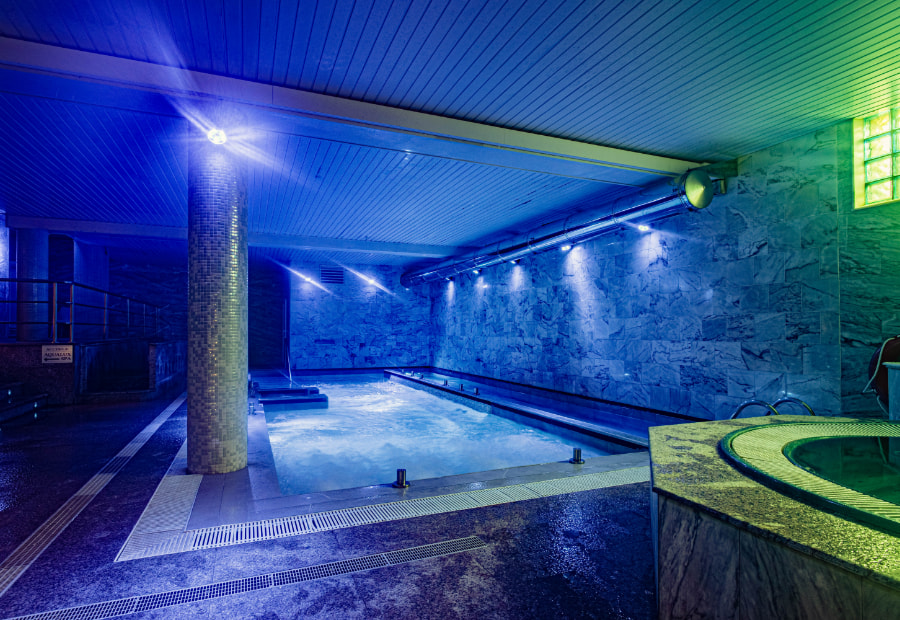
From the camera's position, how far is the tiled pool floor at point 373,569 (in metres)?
2.11

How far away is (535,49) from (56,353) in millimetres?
8299

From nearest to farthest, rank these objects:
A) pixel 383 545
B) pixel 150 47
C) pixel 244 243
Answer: pixel 383 545
pixel 150 47
pixel 244 243

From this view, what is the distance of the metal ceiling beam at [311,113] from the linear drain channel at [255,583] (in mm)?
3725

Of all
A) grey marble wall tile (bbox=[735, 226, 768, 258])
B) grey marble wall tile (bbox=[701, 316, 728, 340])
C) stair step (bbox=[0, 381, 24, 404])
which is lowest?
stair step (bbox=[0, 381, 24, 404])

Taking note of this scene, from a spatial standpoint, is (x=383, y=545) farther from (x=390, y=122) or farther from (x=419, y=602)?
(x=390, y=122)

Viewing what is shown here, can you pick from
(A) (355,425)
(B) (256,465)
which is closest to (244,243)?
(B) (256,465)

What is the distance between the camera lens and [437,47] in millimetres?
3680

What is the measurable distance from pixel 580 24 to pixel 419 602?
12.4ft

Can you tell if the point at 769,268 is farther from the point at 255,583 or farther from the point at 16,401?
the point at 16,401

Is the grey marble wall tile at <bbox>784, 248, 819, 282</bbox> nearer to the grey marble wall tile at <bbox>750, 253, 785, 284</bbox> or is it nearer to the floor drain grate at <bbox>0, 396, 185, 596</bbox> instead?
the grey marble wall tile at <bbox>750, 253, 785, 284</bbox>

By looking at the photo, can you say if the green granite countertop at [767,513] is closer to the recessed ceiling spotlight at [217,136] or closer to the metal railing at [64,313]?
the recessed ceiling spotlight at [217,136]

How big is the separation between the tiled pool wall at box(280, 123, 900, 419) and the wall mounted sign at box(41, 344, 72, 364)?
27.7ft

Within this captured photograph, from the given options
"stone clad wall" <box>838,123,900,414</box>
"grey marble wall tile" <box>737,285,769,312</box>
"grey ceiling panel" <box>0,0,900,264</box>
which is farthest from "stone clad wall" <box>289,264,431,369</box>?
"stone clad wall" <box>838,123,900,414</box>

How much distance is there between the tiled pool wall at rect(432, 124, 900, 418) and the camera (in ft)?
16.3
